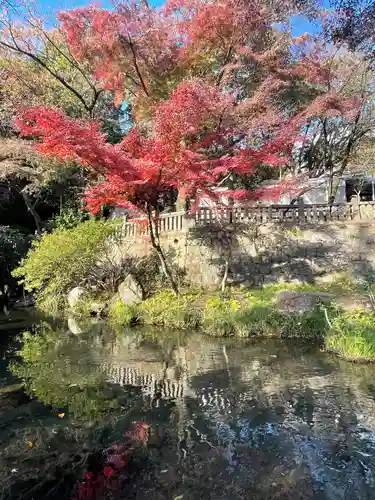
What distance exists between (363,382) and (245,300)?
5.28 meters

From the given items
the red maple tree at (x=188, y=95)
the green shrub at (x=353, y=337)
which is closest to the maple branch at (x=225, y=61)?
the red maple tree at (x=188, y=95)

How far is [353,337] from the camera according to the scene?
308 inches

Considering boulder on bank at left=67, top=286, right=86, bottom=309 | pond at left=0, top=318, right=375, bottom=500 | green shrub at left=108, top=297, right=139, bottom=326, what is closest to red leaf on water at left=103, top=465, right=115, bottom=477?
pond at left=0, top=318, right=375, bottom=500

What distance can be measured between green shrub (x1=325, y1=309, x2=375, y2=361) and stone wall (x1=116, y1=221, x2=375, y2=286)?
472 centimetres

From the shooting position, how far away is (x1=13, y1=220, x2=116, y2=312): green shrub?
13.9 meters

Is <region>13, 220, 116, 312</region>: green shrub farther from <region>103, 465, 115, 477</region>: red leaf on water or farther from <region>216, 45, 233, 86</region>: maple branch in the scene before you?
<region>103, 465, 115, 477</region>: red leaf on water

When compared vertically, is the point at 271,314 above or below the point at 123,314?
above

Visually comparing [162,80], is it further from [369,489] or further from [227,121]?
[369,489]

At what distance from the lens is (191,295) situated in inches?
508

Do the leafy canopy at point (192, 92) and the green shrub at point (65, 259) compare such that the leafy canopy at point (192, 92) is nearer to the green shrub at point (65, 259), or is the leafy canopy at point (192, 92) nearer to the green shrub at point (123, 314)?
the green shrub at point (65, 259)

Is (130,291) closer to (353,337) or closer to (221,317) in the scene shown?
(221,317)

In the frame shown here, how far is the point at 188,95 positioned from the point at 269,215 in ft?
18.2

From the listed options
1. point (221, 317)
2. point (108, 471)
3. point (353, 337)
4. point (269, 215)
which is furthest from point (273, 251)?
point (108, 471)

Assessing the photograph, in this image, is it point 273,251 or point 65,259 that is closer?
point 273,251
